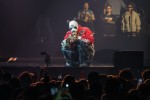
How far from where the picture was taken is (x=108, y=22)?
21547 millimetres

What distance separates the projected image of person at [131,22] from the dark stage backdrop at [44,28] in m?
0.31

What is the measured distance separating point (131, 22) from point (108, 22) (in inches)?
49.0

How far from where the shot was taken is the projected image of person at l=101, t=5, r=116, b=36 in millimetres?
21484

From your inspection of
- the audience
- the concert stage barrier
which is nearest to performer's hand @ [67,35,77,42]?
the concert stage barrier

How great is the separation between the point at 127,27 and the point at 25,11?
562 centimetres

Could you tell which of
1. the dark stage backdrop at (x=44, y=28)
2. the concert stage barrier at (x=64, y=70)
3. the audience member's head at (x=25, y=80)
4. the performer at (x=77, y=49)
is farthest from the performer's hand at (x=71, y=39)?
the audience member's head at (x=25, y=80)

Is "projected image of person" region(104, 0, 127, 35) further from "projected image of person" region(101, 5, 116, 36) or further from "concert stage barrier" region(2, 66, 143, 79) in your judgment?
"concert stage barrier" region(2, 66, 143, 79)

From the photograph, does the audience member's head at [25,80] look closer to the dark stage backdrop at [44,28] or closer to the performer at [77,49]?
the performer at [77,49]

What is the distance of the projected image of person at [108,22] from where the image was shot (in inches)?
846

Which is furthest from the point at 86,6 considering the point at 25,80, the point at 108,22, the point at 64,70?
the point at 25,80

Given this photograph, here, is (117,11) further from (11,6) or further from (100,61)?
(11,6)

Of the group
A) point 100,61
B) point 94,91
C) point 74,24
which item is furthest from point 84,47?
point 94,91

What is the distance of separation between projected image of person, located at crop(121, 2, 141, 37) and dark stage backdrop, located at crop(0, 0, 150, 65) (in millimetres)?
309

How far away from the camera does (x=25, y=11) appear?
70.9ft
